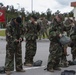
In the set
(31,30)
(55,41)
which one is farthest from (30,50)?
(55,41)

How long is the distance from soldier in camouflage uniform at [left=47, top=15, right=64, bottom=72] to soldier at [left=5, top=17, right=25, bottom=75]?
36.2 inches

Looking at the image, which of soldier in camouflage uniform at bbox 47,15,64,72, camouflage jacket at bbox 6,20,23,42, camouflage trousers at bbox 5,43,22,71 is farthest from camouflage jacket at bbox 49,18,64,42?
camouflage trousers at bbox 5,43,22,71

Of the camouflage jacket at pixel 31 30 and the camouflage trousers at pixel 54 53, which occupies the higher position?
the camouflage jacket at pixel 31 30

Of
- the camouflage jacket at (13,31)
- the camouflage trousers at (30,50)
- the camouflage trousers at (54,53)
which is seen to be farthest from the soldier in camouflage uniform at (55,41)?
the camouflage trousers at (30,50)

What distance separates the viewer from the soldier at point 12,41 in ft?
31.3

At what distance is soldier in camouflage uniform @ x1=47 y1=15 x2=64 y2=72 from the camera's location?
32.1 ft

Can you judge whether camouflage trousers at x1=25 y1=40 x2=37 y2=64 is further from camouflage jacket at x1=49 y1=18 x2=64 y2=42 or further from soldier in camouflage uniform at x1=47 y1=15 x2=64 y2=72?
camouflage jacket at x1=49 y1=18 x2=64 y2=42

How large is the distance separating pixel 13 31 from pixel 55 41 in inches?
49.7

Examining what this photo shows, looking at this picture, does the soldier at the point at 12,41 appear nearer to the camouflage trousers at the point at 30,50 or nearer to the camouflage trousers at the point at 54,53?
the camouflage trousers at the point at 54,53

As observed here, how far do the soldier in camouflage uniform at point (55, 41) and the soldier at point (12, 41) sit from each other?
0.92 m

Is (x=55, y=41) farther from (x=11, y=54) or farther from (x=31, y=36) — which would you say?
(x=31, y=36)

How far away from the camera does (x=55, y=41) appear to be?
9906 mm

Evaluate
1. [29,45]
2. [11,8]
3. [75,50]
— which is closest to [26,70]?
[29,45]

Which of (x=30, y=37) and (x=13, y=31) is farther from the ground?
(x=13, y=31)
